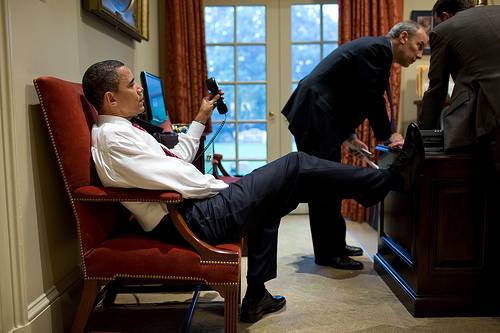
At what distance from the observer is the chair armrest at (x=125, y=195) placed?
4.86ft

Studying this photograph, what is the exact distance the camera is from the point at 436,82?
6.50 feet

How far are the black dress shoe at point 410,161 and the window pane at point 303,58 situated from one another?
2.40m

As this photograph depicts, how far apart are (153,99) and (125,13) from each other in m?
0.62

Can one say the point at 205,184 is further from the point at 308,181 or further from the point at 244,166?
the point at 244,166

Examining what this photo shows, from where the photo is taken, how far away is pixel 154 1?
12.7ft

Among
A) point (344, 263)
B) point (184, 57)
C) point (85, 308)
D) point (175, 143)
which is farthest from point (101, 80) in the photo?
point (184, 57)

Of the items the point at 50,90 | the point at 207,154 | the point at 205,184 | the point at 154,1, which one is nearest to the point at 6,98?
the point at 50,90

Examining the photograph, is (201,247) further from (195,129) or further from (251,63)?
(251,63)

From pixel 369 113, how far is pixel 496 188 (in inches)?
32.3

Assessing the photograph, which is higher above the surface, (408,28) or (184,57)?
(184,57)

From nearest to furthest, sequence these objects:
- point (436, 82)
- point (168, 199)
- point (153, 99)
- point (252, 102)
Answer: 1. point (168, 199)
2. point (436, 82)
3. point (153, 99)
4. point (252, 102)

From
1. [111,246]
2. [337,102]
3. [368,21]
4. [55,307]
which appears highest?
[368,21]

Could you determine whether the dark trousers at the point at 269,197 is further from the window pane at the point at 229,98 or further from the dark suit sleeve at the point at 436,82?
the window pane at the point at 229,98

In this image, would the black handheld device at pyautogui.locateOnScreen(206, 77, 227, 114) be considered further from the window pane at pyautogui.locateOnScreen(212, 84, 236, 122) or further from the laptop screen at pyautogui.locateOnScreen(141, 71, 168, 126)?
the window pane at pyautogui.locateOnScreen(212, 84, 236, 122)
